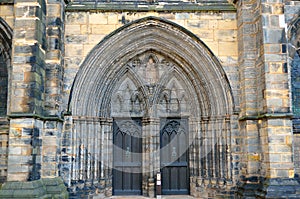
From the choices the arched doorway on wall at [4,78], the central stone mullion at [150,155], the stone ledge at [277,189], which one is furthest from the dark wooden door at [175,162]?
the arched doorway on wall at [4,78]

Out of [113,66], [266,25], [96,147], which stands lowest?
[96,147]

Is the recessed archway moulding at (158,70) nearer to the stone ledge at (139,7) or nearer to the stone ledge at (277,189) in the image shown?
the stone ledge at (139,7)

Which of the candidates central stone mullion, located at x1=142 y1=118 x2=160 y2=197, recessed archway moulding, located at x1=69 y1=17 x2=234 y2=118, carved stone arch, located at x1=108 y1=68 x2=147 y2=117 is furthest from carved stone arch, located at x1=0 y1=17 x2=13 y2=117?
central stone mullion, located at x1=142 y1=118 x2=160 y2=197

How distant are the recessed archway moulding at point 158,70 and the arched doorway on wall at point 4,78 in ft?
5.95

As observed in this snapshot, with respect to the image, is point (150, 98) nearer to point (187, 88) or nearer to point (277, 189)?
point (187, 88)

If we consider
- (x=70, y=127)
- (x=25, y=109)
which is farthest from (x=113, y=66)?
(x=25, y=109)

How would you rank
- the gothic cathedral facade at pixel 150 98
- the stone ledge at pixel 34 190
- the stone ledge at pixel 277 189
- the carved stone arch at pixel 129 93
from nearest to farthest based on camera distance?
the stone ledge at pixel 34 190 → the stone ledge at pixel 277 189 → the gothic cathedral facade at pixel 150 98 → the carved stone arch at pixel 129 93

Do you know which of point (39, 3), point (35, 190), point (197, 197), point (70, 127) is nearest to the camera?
point (35, 190)

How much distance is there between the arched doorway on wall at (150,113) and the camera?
8562 millimetres

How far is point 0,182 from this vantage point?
8.23m

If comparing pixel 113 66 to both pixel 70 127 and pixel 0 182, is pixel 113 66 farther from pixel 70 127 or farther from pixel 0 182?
pixel 0 182

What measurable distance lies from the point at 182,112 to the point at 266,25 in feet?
10.4

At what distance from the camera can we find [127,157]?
9.32 meters

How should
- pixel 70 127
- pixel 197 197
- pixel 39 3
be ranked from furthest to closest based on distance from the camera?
pixel 197 197, pixel 70 127, pixel 39 3
